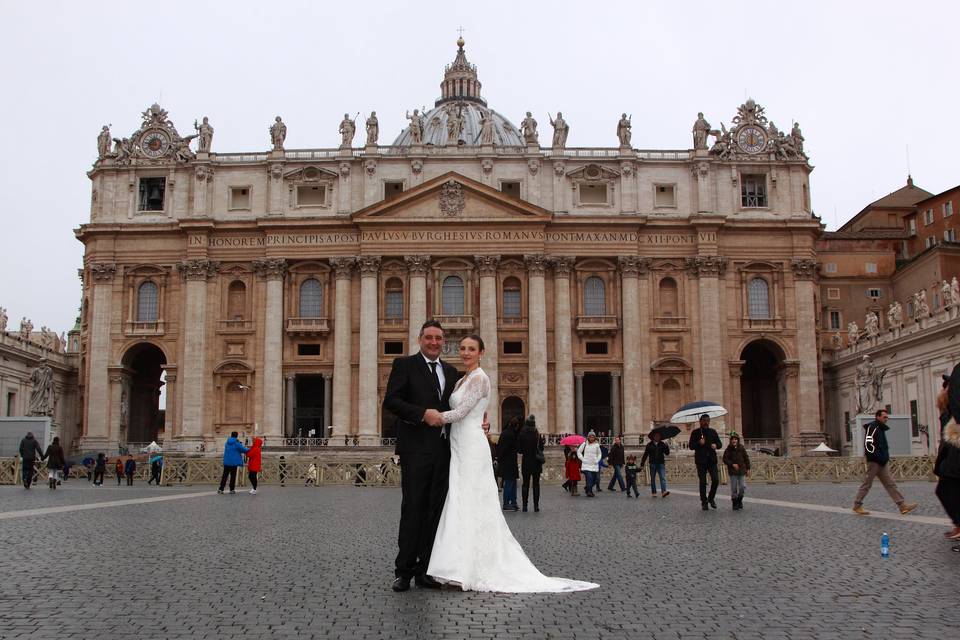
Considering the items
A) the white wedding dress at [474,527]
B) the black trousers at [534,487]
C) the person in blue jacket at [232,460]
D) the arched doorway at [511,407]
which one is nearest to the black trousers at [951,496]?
the white wedding dress at [474,527]

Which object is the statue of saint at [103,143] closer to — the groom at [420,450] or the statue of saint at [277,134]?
the statue of saint at [277,134]

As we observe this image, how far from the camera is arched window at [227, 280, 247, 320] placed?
196 ft

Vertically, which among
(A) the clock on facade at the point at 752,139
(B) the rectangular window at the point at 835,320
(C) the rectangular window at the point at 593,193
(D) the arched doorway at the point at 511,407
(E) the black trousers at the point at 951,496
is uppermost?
(A) the clock on facade at the point at 752,139

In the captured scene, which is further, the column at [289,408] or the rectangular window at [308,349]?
the rectangular window at [308,349]

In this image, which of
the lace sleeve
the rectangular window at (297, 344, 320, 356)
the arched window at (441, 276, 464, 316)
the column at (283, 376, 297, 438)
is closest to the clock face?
the rectangular window at (297, 344, 320, 356)

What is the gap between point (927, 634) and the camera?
6.84 meters

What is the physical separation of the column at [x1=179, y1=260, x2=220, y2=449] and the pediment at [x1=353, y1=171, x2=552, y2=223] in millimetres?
9935

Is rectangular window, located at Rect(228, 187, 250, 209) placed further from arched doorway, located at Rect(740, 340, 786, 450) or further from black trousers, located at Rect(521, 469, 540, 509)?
black trousers, located at Rect(521, 469, 540, 509)

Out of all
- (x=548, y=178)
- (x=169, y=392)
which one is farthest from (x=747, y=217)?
(x=169, y=392)

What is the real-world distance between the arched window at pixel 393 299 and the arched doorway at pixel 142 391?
46.7 feet

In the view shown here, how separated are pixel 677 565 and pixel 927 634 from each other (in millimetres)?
3931

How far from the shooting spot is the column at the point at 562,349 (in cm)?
5659

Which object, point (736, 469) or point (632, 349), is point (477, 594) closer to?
point (736, 469)

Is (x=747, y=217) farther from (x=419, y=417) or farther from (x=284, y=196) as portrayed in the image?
(x=419, y=417)
